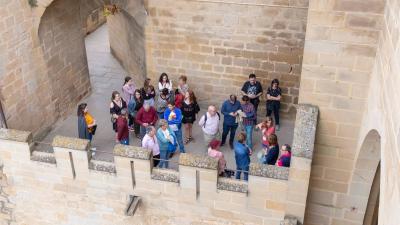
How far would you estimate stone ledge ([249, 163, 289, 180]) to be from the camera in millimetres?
A: 7012

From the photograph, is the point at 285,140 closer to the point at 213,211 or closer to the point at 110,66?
the point at 213,211

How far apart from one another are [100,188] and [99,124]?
268 cm

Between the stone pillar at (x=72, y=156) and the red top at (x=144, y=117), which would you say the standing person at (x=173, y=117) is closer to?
the red top at (x=144, y=117)

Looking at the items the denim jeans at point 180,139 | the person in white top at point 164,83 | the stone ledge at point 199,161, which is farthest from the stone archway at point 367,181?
the person in white top at point 164,83

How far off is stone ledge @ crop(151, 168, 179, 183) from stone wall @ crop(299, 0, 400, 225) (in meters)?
2.06

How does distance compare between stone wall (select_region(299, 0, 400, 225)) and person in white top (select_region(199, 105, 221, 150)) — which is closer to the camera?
stone wall (select_region(299, 0, 400, 225))

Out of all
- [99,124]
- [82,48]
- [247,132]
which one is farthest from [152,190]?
[82,48]

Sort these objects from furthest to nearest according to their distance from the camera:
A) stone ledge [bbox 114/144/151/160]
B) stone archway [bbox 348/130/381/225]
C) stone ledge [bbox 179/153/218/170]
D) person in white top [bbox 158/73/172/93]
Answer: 1. person in white top [bbox 158/73/172/93]
2. stone ledge [bbox 114/144/151/160]
3. stone ledge [bbox 179/153/218/170]
4. stone archway [bbox 348/130/381/225]

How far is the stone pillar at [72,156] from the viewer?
7801 mm

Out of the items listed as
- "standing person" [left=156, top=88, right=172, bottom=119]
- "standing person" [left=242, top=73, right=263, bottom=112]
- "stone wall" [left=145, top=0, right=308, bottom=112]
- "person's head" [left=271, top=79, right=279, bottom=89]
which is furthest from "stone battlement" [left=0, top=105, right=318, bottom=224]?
"stone wall" [left=145, top=0, right=308, bottom=112]

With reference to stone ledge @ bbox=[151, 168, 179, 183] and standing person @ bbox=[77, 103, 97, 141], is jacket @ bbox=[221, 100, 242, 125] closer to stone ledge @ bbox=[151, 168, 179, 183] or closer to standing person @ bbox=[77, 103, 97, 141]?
stone ledge @ bbox=[151, 168, 179, 183]

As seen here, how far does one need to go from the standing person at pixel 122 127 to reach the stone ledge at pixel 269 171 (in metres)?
2.96

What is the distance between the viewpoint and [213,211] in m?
7.71

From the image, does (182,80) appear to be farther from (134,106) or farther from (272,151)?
(272,151)
